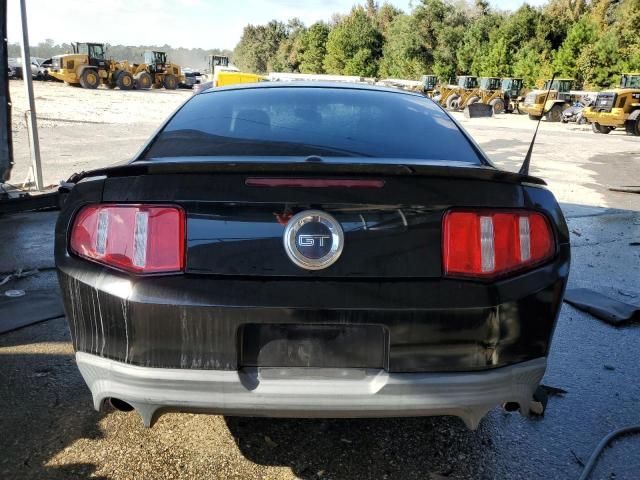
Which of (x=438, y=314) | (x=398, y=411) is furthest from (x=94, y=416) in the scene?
(x=438, y=314)

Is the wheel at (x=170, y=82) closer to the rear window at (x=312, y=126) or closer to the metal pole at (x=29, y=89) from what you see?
the metal pole at (x=29, y=89)

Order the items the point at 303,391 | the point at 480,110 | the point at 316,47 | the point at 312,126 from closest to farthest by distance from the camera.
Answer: the point at 303,391, the point at 312,126, the point at 480,110, the point at 316,47

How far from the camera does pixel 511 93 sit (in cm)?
3438

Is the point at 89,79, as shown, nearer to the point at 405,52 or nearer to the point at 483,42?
the point at 405,52

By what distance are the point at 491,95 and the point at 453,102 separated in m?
2.31

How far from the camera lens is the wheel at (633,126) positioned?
2201 centimetres

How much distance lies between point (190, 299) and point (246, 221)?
32 centimetres

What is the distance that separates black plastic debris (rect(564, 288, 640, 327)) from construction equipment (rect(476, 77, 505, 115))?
29.1m

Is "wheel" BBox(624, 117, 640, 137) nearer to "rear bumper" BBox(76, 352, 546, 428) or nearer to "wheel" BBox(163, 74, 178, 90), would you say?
"rear bumper" BBox(76, 352, 546, 428)

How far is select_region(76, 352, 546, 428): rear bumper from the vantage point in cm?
184

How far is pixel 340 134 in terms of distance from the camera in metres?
2.65

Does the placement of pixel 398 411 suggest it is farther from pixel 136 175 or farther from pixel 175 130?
pixel 175 130

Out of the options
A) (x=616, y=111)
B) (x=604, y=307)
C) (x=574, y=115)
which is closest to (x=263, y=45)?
(x=574, y=115)

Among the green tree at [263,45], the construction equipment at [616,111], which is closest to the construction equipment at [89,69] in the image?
the construction equipment at [616,111]
